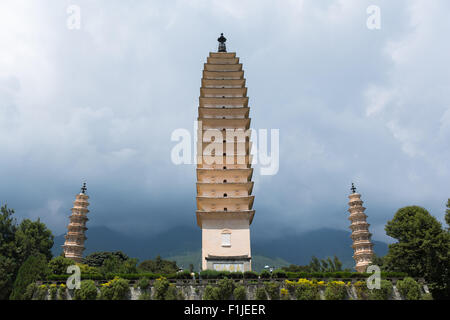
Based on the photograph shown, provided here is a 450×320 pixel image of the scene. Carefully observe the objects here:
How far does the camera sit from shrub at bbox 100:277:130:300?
25.2 metres

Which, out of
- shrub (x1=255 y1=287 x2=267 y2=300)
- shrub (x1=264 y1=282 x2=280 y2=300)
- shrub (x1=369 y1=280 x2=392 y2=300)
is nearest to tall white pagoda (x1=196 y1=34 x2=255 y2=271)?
shrub (x1=264 y1=282 x2=280 y2=300)

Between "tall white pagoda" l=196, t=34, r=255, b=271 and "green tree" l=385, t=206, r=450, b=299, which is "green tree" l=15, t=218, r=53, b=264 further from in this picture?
"green tree" l=385, t=206, r=450, b=299

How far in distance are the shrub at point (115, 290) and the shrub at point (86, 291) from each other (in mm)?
568

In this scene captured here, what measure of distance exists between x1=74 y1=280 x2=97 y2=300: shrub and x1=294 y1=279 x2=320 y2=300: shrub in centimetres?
1527

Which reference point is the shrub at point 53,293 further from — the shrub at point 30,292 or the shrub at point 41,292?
the shrub at point 30,292

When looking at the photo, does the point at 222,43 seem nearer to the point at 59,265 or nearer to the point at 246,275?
the point at 246,275

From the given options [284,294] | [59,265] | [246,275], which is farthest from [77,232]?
[284,294]

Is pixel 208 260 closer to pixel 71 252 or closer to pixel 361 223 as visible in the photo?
pixel 71 252

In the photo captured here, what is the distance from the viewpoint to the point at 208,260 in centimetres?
3369

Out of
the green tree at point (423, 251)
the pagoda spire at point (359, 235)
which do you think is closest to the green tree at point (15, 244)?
the green tree at point (423, 251)

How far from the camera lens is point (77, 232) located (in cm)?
5250

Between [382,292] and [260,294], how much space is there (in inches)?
368

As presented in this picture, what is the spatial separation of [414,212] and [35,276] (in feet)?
119
